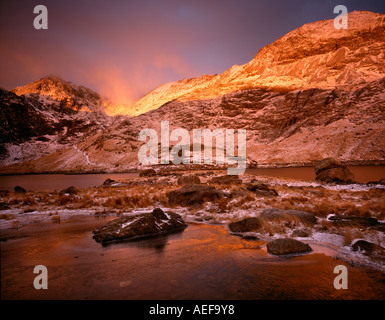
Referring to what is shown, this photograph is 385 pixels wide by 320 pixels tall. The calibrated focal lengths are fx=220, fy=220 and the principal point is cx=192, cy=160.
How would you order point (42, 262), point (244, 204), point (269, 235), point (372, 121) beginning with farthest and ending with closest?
point (372, 121) < point (244, 204) < point (269, 235) < point (42, 262)

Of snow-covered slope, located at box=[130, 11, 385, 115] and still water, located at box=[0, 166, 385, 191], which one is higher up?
snow-covered slope, located at box=[130, 11, 385, 115]

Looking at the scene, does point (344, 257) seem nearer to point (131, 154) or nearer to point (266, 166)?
point (266, 166)

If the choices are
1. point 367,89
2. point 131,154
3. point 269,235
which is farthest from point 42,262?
point 367,89

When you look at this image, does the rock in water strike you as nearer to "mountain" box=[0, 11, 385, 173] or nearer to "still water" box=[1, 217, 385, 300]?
"still water" box=[1, 217, 385, 300]

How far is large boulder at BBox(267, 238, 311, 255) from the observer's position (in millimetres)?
6547

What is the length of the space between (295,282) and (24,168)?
134871 millimetres

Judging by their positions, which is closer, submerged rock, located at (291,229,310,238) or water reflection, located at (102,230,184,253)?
water reflection, located at (102,230,184,253)

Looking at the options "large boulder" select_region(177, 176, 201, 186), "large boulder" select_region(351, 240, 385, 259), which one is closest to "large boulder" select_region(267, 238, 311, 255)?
"large boulder" select_region(351, 240, 385, 259)

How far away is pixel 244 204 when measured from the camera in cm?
1382

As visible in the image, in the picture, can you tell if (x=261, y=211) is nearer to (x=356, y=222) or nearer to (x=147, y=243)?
(x=356, y=222)

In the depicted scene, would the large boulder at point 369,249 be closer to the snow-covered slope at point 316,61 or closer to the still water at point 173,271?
the still water at point 173,271

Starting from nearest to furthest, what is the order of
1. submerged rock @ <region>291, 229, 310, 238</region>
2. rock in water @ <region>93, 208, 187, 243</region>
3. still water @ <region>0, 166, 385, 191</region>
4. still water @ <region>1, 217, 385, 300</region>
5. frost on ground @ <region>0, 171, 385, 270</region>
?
still water @ <region>1, 217, 385, 300</region> < frost on ground @ <region>0, 171, 385, 270</region> < submerged rock @ <region>291, 229, 310, 238</region> < rock in water @ <region>93, 208, 187, 243</region> < still water @ <region>0, 166, 385, 191</region>

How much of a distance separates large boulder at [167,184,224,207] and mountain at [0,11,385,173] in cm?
6754

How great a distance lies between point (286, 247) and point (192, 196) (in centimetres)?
929
